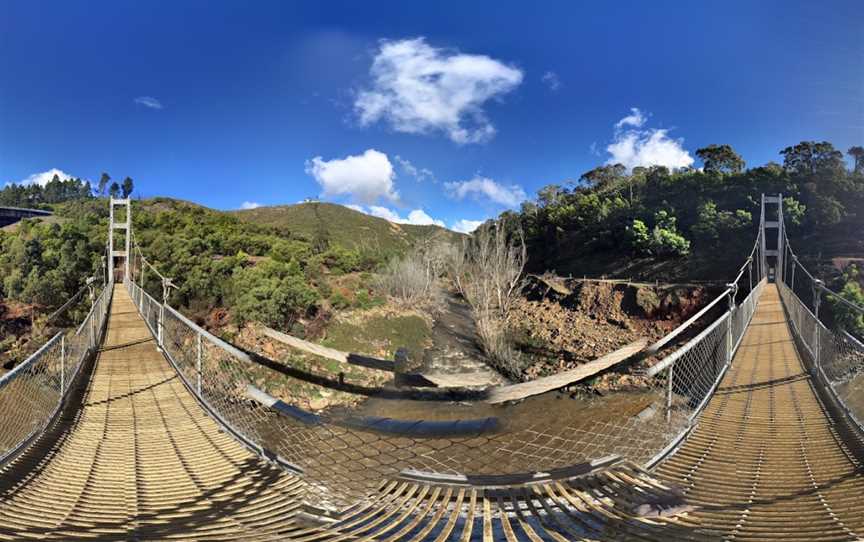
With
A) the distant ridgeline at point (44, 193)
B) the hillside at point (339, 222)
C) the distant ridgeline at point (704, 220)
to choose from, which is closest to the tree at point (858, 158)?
the distant ridgeline at point (704, 220)

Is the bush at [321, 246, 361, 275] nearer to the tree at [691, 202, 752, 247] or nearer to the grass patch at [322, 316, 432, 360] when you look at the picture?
the grass patch at [322, 316, 432, 360]

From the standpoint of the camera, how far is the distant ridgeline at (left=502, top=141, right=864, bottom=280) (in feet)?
34.1

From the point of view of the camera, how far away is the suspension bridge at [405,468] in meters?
0.92

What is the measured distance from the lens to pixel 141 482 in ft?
3.94

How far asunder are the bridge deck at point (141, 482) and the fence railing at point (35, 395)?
0.21 ft

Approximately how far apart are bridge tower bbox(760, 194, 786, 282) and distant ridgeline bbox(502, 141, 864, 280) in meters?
0.39

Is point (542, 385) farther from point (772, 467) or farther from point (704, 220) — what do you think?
point (704, 220)

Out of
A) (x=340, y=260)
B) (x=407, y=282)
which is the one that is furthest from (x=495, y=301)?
(x=340, y=260)

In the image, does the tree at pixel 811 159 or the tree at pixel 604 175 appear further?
the tree at pixel 604 175

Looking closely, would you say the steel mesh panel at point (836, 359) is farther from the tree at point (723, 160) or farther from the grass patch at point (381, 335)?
the tree at point (723, 160)

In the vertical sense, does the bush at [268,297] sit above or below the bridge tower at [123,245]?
below

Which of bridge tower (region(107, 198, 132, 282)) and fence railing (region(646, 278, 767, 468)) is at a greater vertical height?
bridge tower (region(107, 198, 132, 282))

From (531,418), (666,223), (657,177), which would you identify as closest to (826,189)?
(666,223)

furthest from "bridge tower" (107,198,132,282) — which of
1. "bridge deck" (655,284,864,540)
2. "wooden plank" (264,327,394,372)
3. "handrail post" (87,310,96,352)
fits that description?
"bridge deck" (655,284,864,540)
